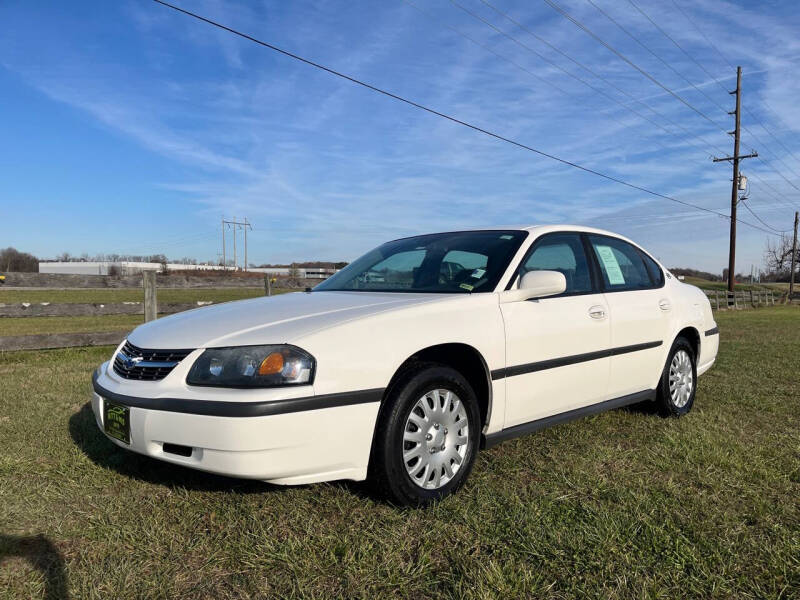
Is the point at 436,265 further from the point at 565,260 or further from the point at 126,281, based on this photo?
the point at 126,281

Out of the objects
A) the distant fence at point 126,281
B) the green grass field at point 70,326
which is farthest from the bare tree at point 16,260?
the distant fence at point 126,281

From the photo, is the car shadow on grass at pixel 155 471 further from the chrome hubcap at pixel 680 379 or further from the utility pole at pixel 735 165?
the utility pole at pixel 735 165

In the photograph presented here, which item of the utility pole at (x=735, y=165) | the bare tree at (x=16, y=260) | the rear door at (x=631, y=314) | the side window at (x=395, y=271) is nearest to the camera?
the side window at (x=395, y=271)

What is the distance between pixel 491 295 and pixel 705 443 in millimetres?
1869

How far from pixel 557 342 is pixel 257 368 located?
1796 millimetres

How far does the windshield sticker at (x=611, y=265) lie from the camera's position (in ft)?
13.1

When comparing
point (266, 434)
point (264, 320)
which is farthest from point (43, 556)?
point (264, 320)

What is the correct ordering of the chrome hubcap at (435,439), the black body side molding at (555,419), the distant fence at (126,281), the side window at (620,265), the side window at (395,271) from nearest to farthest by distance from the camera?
1. the chrome hubcap at (435,439)
2. the black body side molding at (555,419)
3. the side window at (395,271)
4. the side window at (620,265)
5. the distant fence at (126,281)

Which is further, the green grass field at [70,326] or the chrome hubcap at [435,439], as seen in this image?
the green grass field at [70,326]

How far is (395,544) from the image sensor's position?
7.58 ft

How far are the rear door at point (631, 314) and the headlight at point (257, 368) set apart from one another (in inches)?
89.7

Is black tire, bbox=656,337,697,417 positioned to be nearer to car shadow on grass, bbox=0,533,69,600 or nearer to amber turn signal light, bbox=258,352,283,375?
amber turn signal light, bbox=258,352,283,375

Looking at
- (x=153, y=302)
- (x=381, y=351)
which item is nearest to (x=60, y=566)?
(x=381, y=351)

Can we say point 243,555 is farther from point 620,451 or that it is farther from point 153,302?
point 153,302
